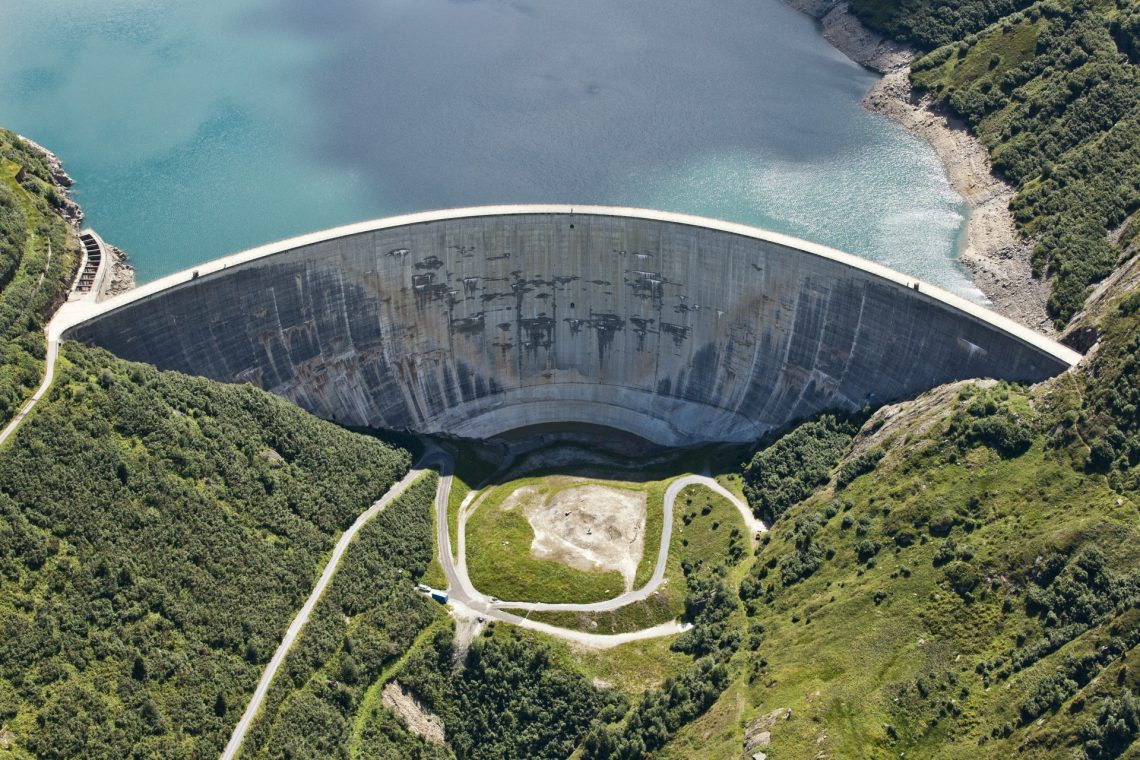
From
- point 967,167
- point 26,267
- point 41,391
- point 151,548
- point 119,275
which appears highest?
point 967,167

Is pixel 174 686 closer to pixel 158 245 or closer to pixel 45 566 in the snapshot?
pixel 45 566

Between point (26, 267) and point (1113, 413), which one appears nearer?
point (1113, 413)

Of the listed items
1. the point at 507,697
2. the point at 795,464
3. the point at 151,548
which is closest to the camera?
the point at 151,548

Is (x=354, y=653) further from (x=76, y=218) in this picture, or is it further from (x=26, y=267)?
(x=76, y=218)

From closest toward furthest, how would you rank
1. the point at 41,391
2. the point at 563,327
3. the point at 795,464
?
the point at 41,391 < the point at 795,464 < the point at 563,327

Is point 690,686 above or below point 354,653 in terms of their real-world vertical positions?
above

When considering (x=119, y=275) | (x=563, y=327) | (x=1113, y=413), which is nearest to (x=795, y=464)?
(x=1113, y=413)
